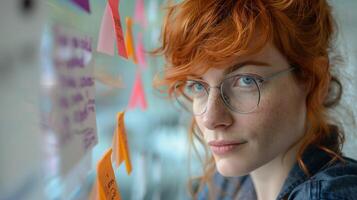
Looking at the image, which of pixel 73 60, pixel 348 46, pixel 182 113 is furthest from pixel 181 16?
pixel 348 46

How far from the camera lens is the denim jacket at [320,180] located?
0.73m

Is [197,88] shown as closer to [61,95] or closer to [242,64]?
[242,64]

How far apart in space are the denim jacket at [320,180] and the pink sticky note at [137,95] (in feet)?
1.22

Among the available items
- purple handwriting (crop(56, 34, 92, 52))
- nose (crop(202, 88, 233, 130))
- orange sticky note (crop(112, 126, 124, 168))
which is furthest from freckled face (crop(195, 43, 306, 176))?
purple handwriting (crop(56, 34, 92, 52))

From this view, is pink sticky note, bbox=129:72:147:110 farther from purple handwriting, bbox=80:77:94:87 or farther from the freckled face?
purple handwriting, bbox=80:77:94:87

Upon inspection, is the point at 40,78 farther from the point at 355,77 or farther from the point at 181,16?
the point at 355,77

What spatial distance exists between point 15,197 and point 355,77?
1.08m

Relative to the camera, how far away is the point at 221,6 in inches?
31.6

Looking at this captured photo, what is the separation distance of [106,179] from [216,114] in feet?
0.83

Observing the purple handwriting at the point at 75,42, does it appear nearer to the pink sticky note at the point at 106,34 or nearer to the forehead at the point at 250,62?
the pink sticky note at the point at 106,34

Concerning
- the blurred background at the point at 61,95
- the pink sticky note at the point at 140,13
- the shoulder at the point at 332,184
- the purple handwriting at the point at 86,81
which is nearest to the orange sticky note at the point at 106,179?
the blurred background at the point at 61,95

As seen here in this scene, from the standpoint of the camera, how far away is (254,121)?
0.79 meters

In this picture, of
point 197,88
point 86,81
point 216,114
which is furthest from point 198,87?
point 86,81

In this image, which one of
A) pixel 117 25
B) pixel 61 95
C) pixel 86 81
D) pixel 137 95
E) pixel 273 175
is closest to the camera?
pixel 61 95
